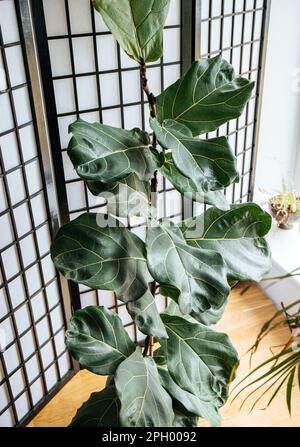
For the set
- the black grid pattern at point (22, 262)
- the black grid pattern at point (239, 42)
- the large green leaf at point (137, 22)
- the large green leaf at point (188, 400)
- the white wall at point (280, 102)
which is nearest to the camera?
the large green leaf at point (137, 22)

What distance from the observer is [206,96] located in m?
1.23

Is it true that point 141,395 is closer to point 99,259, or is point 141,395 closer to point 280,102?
point 99,259

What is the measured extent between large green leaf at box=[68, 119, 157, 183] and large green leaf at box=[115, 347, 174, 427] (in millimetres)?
544

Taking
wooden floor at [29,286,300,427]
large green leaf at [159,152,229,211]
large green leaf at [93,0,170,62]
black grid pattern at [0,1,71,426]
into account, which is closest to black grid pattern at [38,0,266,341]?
black grid pattern at [0,1,71,426]

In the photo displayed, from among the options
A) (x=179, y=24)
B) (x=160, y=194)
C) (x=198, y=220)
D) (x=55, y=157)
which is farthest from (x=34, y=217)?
(x=179, y=24)

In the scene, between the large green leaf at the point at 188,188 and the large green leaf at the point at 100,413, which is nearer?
the large green leaf at the point at 188,188

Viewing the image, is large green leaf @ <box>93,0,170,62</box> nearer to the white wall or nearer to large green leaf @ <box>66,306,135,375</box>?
large green leaf @ <box>66,306,135,375</box>

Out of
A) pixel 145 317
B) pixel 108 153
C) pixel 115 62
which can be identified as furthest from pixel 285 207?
pixel 108 153

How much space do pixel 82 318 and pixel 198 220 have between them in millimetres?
437

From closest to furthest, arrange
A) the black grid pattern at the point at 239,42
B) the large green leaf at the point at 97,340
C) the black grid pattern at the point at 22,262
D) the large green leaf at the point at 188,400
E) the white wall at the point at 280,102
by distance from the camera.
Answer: the large green leaf at the point at 97,340
the large green leaf at the point at 188,400
the black grid pattern at the point at 22,262
the black grid pattern at the point at 239,42
the white wall at the point at 280,102

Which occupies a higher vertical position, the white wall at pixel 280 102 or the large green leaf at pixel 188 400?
the white wall at pixel 280 102

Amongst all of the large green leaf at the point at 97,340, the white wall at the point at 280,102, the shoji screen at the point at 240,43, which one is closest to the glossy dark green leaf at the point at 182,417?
the large green leaf at the point at 97,340

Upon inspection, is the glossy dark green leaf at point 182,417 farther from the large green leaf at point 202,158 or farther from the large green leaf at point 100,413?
the large green leaf at point 202,158

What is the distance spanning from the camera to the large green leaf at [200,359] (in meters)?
1.33
